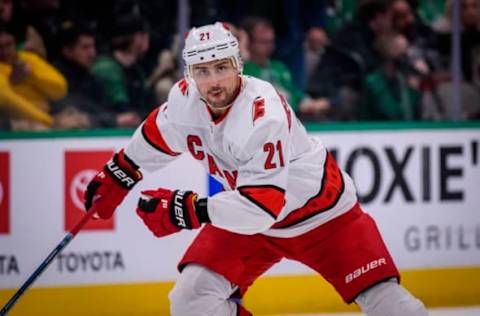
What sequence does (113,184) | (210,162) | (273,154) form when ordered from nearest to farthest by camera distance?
1. (273,154)
2. (210,162)
3. (113,184)

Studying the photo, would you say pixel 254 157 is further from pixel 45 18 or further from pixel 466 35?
pixel 466 35

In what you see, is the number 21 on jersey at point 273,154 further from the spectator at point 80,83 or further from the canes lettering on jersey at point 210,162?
the spectator at point 80,83

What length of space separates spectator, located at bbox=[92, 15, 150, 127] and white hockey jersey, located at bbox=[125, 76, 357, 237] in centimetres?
129

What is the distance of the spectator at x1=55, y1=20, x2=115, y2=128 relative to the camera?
16.8ft

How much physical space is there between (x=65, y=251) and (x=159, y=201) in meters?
1.63

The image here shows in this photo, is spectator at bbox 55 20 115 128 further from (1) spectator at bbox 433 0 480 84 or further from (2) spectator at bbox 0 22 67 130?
(1) spectator at bbox 433 0 480 84

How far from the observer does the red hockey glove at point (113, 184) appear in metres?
3.96

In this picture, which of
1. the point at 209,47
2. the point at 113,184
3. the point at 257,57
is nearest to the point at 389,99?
the point at 257,57

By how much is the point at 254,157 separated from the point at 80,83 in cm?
199

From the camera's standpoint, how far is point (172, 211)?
346 cm

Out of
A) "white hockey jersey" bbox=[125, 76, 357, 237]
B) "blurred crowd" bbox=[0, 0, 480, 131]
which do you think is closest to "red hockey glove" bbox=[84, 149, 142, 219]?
"white hockey jersey" bbox=[125, 76, 357, 237]

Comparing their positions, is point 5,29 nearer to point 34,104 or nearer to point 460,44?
point 34,104

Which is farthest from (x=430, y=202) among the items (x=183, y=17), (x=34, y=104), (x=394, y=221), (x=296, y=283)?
(x=34, y=104)

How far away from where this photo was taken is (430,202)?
543 centimetres
